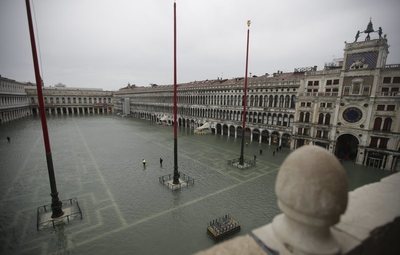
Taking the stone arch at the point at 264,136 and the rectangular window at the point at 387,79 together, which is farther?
the stone arch at the point at 264,136

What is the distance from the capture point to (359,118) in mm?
29438

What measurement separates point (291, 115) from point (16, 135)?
58.9 metres

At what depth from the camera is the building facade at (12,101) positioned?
62500mm

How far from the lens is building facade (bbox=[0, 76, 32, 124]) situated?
62.5 m

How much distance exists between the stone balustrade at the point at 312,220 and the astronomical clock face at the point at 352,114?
33.4 metres

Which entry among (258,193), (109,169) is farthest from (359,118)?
(109,169)

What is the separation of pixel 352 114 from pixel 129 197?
33036 millimetres

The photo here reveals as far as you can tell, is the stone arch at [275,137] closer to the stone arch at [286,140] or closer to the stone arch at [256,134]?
the stone arch at [286,140]

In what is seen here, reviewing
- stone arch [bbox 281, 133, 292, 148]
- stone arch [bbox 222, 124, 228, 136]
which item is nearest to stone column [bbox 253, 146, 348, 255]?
stone arch [bbox 281, 133, 292, 148]

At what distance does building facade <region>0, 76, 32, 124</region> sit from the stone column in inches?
3338

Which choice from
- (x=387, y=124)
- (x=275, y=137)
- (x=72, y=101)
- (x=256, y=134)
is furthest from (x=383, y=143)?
(x=72, y=101)

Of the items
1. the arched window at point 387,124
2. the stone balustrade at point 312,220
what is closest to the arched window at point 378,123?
the arched window at point 387,124

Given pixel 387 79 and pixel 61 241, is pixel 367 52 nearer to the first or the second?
pixel 387 79

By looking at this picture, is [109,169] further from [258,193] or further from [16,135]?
[16,135]
